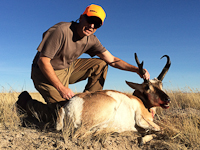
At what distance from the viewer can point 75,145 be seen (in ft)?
8.96

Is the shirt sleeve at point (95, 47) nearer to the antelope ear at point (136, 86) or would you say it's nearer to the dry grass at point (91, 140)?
the antelope ear at point (136, 86)

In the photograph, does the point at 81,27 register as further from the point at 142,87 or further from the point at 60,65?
the point at 142,87

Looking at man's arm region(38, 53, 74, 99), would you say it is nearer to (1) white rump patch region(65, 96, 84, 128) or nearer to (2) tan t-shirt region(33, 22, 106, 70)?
(2) tan t-shirt region(33, 22, 106, 70)

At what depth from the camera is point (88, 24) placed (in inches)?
162

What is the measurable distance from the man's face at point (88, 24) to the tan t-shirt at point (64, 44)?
0.78 ft

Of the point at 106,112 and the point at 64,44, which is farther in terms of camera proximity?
the point at 64,44

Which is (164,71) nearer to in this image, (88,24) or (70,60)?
(88,24)

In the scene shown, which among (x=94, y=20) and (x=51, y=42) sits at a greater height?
(x=94, y=20)

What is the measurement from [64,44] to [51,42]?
0.37 m

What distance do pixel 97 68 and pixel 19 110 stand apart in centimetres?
226

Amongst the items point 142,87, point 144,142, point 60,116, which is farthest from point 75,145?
point 142,87

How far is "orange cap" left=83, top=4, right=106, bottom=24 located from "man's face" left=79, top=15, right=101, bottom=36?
86mm

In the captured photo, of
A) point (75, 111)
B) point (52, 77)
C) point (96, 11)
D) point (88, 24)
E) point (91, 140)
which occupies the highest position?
point (96, 11)

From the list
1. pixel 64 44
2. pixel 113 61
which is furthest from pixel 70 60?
pixel 113 61
